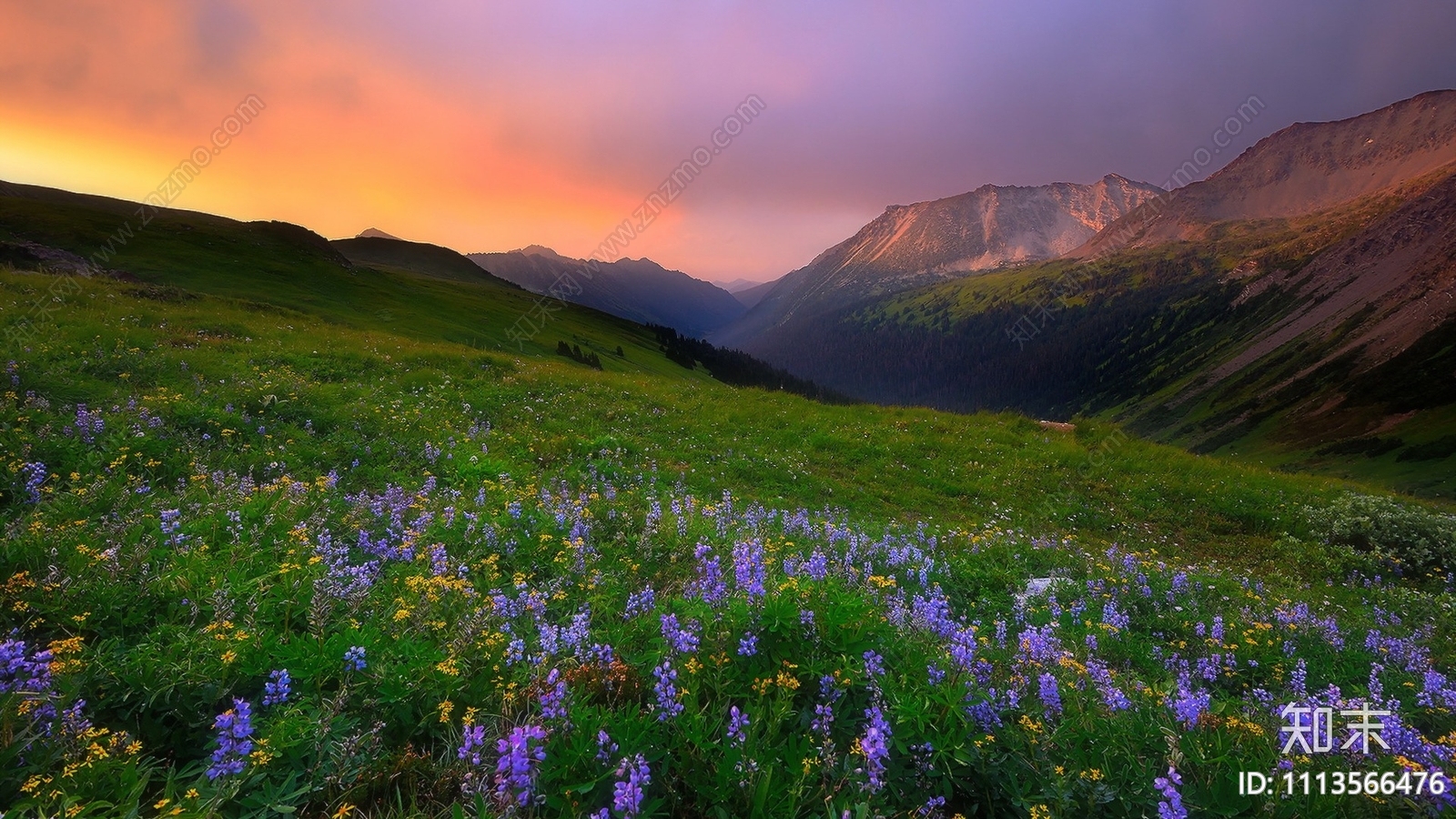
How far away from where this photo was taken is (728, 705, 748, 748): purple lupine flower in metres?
2.76

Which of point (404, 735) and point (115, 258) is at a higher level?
point (115, 258)

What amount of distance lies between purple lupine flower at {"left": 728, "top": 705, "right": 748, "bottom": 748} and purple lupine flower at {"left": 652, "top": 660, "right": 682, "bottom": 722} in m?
0.29

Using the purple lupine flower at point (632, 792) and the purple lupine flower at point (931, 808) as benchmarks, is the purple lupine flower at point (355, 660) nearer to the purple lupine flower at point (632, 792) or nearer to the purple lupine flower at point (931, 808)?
the purple lupine flower at point (632, 792)

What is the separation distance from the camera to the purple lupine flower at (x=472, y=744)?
2594mm

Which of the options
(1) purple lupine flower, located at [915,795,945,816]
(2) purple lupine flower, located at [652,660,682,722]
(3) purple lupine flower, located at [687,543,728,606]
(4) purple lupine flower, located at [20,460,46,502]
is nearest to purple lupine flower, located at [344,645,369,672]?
(2) purple lupine flower, located at [652,660,682,722]

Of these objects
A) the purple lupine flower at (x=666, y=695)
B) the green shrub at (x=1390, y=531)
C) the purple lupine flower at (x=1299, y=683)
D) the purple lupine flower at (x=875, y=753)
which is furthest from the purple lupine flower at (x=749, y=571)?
the green shrub at (x=1390, y=531)

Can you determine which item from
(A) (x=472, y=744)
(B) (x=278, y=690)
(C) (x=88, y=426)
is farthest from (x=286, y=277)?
(A) (x=472, y=744)

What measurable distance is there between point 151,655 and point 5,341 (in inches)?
545

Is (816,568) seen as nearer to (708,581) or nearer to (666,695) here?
(708,581)

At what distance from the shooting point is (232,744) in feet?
7.97

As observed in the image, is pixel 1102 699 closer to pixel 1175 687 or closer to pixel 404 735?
pixel 1175 687

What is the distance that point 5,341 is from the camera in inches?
446

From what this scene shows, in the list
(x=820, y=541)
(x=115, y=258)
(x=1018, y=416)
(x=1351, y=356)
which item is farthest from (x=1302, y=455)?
(x=115, y=258)

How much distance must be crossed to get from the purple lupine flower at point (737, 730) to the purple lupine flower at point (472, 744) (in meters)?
1.13
